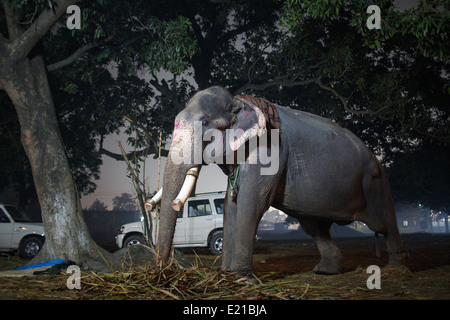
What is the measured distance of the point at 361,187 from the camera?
18.7ft

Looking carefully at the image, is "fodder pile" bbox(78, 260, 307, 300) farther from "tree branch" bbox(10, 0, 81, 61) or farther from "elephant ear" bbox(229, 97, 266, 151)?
"tree branch" bbox(10, 0, 81, 61)

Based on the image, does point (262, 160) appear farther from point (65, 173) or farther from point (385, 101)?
point (385, 101)

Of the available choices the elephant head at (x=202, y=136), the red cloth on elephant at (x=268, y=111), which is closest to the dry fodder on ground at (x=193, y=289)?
the elephant head at (x=202, y=136)

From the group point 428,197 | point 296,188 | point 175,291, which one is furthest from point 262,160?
Result: point 428,197

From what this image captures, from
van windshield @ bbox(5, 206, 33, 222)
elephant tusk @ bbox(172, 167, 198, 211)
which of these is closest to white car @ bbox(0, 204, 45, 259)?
van windshield @ bbox(5, 206, 33, 222)

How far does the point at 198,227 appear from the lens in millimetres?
13125

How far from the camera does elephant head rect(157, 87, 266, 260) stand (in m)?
4.64

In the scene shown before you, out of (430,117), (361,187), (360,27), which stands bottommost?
(361,187)

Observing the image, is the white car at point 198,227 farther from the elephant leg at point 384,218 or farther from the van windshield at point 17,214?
the elephant leg at point 384,218

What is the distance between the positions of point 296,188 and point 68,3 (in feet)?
19.5

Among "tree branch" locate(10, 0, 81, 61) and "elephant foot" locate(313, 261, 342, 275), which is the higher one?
"tree branch" locate(10, 0, 81, 61)

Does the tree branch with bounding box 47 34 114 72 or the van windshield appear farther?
the van windshield

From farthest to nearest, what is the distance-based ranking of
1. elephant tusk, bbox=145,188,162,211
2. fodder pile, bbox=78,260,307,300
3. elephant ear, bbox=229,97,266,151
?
elephant ear, bbox=229,97,266,151, elephant tusk, bbox=145,188,162,211, fodder pile, bbox=78,260,307,300

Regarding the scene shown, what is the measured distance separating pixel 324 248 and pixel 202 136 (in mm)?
2570
